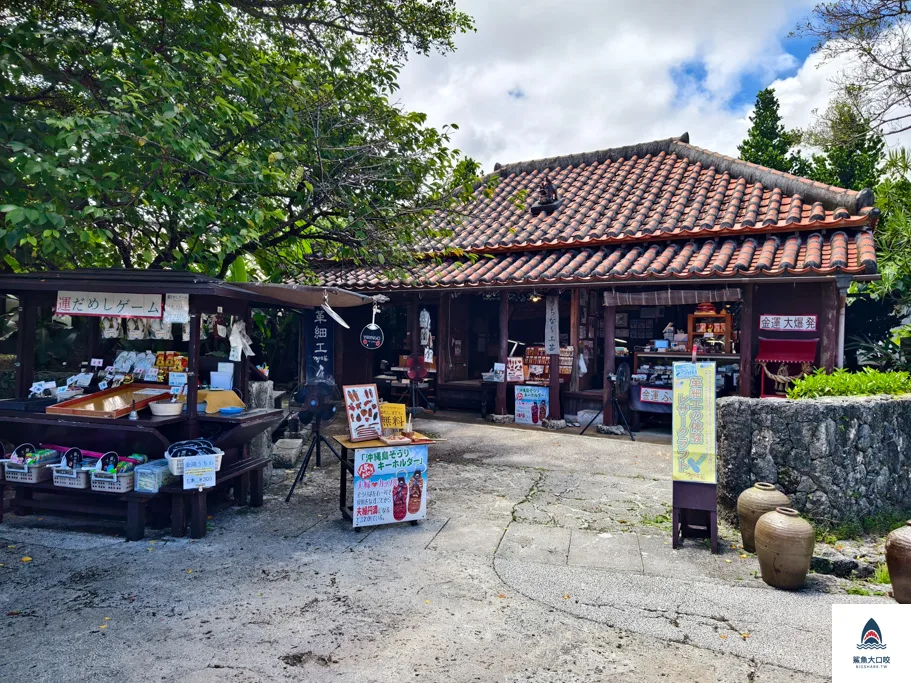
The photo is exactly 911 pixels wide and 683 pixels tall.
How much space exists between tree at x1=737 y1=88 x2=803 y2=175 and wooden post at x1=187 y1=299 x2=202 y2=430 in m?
22.3

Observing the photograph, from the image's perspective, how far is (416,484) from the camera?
5867 mm

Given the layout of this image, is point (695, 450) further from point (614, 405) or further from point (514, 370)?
point (514, 370)

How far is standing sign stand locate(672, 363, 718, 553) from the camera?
5.30 metres

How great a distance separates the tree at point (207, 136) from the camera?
5684 millimetres

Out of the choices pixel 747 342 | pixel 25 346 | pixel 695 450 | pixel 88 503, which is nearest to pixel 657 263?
pixel 747 342

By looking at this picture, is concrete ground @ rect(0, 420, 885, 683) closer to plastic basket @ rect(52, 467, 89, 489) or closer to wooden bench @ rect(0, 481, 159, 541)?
wooden bench @ rect(0, 481, 159, 541)

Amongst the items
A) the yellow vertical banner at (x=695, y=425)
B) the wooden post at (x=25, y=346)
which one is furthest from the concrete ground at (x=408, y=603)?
the wooden post at (x=25, y=346)

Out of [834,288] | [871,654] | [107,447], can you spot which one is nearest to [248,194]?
[107,447]

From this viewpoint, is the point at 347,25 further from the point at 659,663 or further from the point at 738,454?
the point at 659,663

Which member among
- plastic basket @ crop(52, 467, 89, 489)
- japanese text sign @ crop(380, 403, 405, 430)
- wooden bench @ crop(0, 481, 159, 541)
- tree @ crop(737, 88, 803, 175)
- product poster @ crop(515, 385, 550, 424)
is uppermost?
tree @ crop(737, 88, 803, 175)

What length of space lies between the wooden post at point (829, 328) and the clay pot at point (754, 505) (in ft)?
16.5

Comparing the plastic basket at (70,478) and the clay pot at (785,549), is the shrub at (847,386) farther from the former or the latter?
the plastic basket at (70,478)

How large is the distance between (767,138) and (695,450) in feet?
71.0

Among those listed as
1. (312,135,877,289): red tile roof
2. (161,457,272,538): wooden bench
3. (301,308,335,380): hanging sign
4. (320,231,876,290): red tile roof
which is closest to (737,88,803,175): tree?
(312,135,877,289): red tile roof
